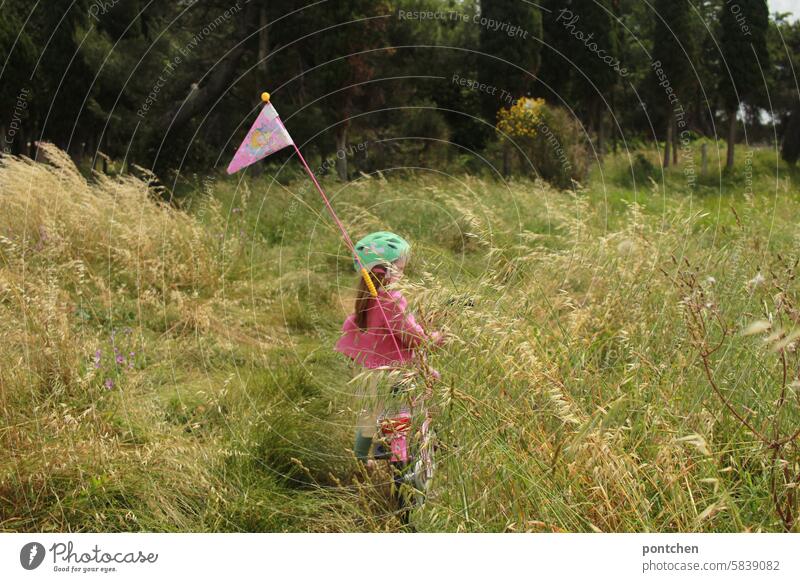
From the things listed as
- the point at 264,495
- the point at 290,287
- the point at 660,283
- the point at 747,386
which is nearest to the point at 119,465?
the point at 264,495

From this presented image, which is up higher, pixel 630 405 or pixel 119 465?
pixel 630 405

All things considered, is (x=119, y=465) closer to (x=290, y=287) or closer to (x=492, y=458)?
(x=492, y=458)

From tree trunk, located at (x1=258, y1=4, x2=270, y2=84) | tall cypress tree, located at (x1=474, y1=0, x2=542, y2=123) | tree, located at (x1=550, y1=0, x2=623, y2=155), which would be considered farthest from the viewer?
tall cypress tree, located at (x1=474, y1=0, x2=542, y2=123)

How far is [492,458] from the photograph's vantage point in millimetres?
1879

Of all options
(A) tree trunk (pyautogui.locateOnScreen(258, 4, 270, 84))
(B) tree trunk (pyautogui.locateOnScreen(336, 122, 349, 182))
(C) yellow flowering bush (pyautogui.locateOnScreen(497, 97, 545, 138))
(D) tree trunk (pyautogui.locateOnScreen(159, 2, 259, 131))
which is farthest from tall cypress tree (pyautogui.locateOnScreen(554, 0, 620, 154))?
(D) tree trunk (pyautogui.locateOnScreen(159, 2, 259, 131))

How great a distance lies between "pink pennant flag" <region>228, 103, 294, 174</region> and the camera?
2.53m

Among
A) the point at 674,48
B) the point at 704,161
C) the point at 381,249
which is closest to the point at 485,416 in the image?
the point at 381,249

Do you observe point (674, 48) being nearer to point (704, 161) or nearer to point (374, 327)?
point (704, 161)

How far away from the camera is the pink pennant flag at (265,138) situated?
2533mm

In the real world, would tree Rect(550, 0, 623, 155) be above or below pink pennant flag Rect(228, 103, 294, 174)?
above

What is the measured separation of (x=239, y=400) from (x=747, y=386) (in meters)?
1.87

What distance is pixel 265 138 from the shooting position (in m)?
2.58

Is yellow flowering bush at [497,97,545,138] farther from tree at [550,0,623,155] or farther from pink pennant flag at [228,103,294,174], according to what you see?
pink pennant flag at [228,103,294,174]

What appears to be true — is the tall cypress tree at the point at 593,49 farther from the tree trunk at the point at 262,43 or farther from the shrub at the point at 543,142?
the tree trunk at the point at 262,43
